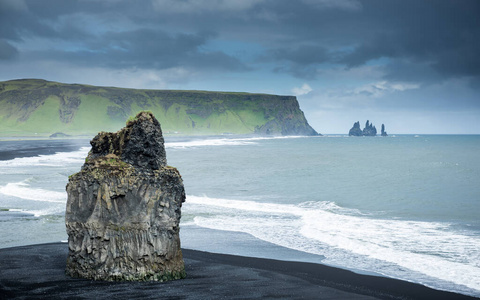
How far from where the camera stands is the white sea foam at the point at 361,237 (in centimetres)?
1365

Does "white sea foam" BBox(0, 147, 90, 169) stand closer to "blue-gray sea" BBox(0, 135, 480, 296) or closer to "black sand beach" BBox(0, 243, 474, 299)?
"blue-gray sea" BBox(0, 135, 480, 296)

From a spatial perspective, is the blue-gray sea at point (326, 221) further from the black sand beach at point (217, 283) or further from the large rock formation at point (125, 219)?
the large rock formation at point (125, 219)

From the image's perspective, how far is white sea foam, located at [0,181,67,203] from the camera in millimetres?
26891

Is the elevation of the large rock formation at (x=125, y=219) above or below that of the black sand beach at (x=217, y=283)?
above

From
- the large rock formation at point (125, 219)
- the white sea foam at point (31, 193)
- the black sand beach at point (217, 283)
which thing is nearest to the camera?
the black sand beach at point (217, 283)

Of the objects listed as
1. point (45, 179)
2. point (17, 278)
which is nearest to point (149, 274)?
point (17, 278)

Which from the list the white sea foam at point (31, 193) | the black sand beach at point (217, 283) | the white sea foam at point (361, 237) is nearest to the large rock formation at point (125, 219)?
the black sand beach at point (217, 283)

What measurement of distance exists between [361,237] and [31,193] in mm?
21345

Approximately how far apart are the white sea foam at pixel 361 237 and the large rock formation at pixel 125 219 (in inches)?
237

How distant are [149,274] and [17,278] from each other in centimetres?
321

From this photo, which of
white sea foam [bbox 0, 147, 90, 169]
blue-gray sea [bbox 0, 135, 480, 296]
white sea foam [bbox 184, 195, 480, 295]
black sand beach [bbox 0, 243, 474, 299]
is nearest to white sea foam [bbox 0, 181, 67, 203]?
blue-gray sea [bbox 0, 135, 480, 296]

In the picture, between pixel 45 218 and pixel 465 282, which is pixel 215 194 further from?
pixel 465 282

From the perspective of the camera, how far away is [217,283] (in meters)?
11.2

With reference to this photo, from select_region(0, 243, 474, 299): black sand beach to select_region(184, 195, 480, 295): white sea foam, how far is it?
133 centimetres
